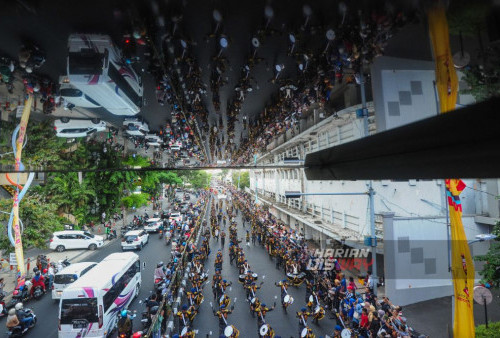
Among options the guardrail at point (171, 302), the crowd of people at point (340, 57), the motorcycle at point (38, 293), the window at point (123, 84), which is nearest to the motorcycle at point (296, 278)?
the guardrail at point (171, 302)

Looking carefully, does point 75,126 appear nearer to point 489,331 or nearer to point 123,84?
point 123,84

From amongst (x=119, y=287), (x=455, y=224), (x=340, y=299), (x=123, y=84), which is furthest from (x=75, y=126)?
(x=455, y=224)

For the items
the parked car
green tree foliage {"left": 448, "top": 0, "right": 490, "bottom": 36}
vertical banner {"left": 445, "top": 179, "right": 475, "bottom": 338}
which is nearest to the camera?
green tree foliage {"left": 448, "top": 0, "right": 490, "bottom": 36}

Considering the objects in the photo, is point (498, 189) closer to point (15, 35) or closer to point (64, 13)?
point (64, 13)

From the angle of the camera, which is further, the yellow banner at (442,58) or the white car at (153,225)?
the white car at (153,225)

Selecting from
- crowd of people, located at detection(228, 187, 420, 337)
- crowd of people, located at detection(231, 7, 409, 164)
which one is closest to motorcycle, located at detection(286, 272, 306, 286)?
crowd of people, located at detection(228, 187, 420, 337)

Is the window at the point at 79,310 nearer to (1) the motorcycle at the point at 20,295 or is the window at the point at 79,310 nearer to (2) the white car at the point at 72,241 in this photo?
(1) the motorcycle at the point at 20,295

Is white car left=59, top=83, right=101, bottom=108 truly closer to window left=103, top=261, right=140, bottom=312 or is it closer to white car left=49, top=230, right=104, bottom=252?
window left=103, top=261, right=140, bottom=312
